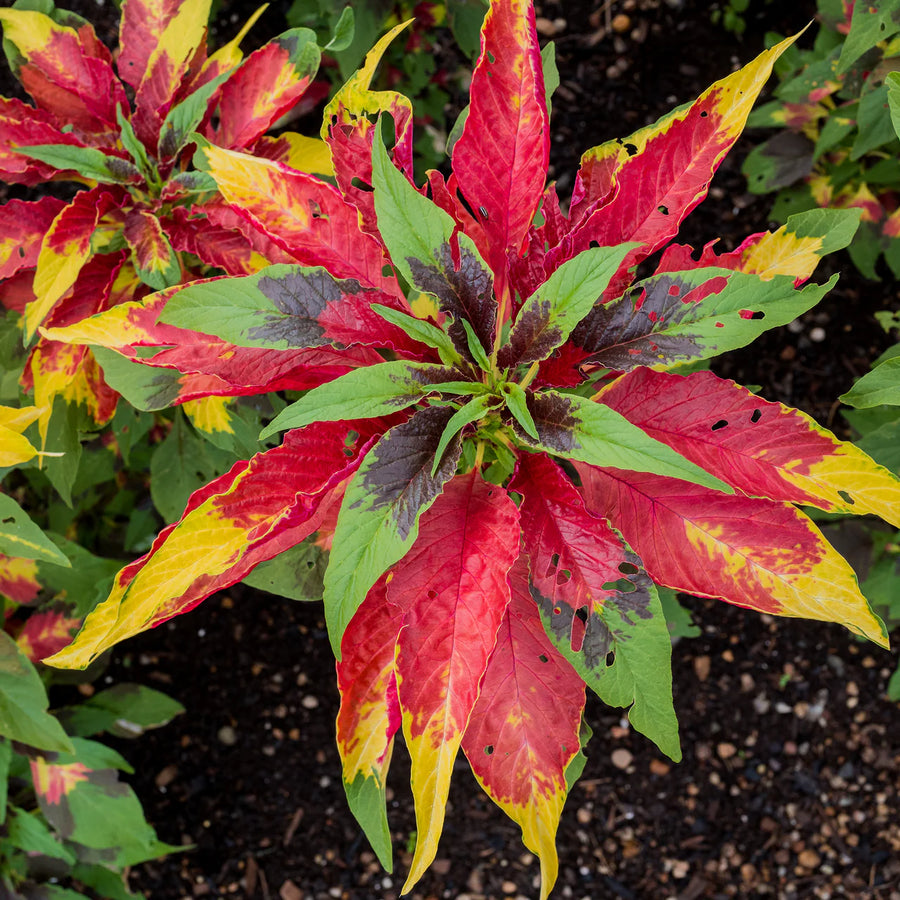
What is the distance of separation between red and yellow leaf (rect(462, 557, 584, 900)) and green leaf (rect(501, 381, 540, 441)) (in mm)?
201

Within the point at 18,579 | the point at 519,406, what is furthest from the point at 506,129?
the point at 18,579

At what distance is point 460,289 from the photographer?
81cm

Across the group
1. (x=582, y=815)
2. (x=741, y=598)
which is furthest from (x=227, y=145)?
(x=582, y=815)

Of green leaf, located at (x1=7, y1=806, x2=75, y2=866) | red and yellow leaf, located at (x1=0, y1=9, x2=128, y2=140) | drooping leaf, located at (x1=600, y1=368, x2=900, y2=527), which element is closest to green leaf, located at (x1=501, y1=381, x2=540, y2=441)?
drooping leaf, located at (x1=600, y1=368, x2=900, y2=527)

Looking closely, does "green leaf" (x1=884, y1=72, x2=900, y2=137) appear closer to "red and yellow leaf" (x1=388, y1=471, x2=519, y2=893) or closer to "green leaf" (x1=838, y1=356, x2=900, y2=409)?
"green leaf" (x1=838, y1=356, x2=900, y2=409)

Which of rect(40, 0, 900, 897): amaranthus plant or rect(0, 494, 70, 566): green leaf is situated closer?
rect(40, 0, 900, 897): amaranthus plant

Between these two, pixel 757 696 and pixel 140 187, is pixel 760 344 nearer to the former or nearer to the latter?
pixel 757 696

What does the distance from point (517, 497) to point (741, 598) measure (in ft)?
1.16

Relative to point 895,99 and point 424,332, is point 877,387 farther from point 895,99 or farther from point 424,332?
point 424,332

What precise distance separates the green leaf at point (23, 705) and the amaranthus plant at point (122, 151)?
1.34 feet

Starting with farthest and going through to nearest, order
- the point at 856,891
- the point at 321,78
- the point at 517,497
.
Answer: the point at 321,78 < the point at 856,891 < the point at 517,497

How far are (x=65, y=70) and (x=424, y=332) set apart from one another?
743 millimetres

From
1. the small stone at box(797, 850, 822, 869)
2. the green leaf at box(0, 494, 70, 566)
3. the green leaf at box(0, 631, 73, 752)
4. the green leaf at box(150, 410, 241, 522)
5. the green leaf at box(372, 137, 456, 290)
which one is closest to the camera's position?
the green leaf at box(372, 137, 456, 290)

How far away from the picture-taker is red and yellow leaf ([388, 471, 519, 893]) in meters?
0.74
